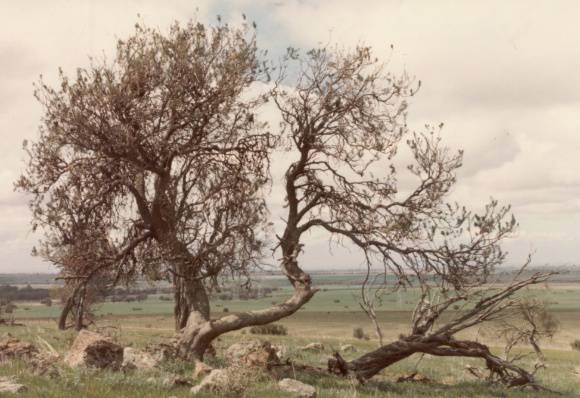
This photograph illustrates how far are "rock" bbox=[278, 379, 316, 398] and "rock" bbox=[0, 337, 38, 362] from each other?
6.80 meters

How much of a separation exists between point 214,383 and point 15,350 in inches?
275

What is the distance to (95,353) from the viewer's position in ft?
46.5

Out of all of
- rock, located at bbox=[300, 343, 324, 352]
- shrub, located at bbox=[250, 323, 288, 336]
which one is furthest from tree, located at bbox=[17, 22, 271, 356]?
shrub, located at bbox=[250, 323, 288, 336]

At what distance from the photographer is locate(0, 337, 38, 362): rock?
47.6ft

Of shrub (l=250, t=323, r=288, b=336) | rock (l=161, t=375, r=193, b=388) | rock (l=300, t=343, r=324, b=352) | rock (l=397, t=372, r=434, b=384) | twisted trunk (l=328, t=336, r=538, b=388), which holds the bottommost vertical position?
shrub (l=250, t=323, r=288, b=336)

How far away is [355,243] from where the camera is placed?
18281mm

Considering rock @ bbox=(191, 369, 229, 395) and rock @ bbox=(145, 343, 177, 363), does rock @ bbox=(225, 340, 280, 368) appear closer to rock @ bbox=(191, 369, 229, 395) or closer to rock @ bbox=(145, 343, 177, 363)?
rock @ bbox=(145, 343, 177, 363)

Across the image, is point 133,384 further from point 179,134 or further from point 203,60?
point 203,60

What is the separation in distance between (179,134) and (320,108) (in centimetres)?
451

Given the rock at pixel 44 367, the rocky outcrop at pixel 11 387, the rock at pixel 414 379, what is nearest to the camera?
the rocky outcrop at pixel 11 387

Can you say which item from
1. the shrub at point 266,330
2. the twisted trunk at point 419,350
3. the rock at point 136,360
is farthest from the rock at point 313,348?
the shrub at point 266,330

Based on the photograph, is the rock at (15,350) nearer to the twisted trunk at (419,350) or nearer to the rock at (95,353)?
the rock at (95,353)

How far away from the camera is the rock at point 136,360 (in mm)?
13703

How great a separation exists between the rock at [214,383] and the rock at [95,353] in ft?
11.7
